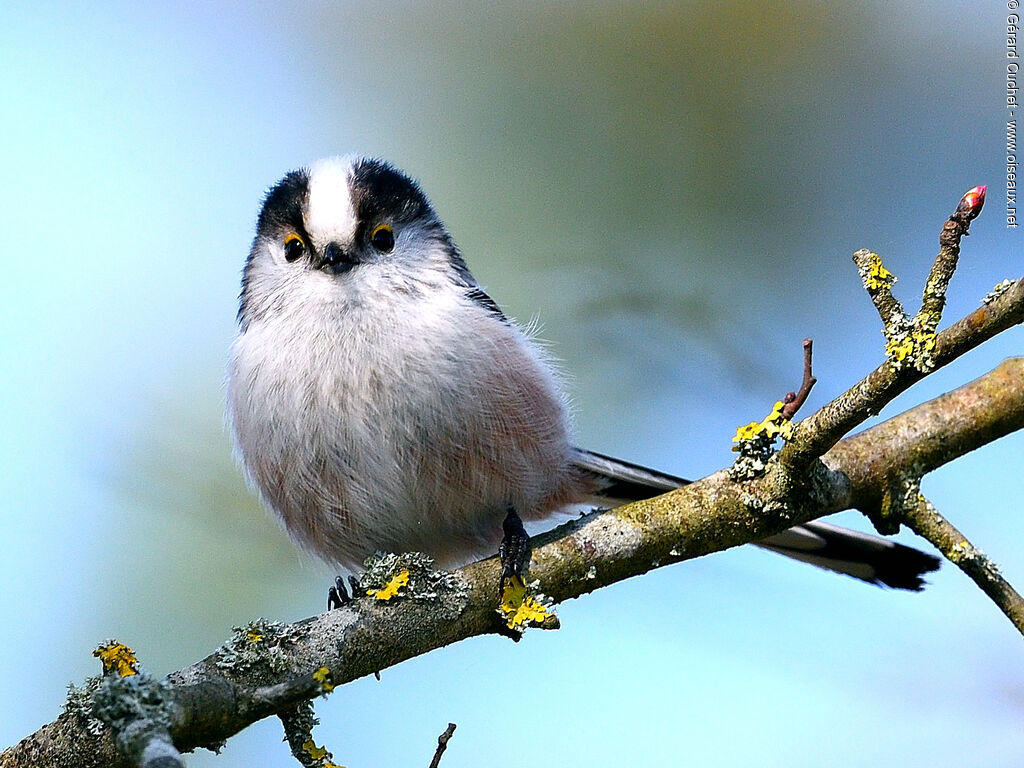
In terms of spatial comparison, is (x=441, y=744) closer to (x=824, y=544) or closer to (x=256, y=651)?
(x=256, y=651)

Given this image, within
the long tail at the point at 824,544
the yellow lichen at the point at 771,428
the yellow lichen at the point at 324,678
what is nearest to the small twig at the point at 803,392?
the yellow lichen at the point at 771,428

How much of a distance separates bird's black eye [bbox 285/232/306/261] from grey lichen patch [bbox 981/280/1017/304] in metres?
2.11

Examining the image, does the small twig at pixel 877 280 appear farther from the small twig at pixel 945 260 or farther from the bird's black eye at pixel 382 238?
the bird's black eye at pixel 382 238

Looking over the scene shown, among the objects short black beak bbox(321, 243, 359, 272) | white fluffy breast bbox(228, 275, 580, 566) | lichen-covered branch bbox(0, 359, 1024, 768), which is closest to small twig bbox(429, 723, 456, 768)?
lichen-covered branch bbox(0, 359, 1024, 768)

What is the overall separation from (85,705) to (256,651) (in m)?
0.38

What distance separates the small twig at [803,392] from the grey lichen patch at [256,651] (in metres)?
1.35

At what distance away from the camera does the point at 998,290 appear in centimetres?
209

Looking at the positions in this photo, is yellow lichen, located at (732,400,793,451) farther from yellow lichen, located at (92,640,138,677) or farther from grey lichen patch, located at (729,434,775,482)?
yellow lichen, located at (92,640,138,677)

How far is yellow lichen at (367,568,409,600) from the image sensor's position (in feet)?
8.53

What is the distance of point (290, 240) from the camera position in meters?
3.38

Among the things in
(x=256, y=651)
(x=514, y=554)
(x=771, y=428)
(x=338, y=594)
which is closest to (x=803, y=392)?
(x=771, y=428)

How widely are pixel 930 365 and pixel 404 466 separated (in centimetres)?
152

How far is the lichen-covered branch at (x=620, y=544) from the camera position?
241 centimetres

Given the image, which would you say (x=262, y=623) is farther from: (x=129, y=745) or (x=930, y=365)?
(x=930, y=365)
